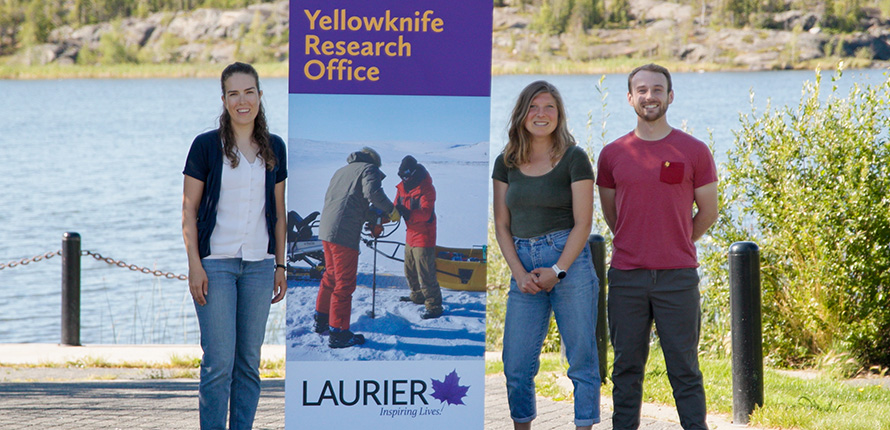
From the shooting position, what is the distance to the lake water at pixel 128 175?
13789 millimetres

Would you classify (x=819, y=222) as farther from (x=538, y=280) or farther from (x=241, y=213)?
(x=241, y=213)

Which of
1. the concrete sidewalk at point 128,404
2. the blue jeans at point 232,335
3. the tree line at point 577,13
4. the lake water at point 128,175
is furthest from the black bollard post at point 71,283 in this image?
the tree line at point 577,13

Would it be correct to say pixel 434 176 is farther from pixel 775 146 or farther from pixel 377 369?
pixel 775 146

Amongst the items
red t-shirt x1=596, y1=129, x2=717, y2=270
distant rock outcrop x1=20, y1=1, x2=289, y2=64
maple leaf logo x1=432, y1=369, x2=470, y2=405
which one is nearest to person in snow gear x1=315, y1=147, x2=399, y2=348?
maple leaf logo x1=432, y1=369, x2=470, y2=405

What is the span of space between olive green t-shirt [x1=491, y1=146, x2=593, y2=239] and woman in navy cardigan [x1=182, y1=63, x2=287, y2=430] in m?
1.12

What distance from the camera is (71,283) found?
8.85 metres

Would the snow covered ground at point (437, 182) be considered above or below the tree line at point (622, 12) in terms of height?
below

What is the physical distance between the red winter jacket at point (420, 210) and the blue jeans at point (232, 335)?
67 centimetres

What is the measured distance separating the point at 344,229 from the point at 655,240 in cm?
148

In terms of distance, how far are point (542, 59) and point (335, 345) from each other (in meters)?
40.8

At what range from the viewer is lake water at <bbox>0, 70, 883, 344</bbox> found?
13.8 meters

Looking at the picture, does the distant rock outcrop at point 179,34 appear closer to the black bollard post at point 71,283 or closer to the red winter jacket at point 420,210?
the black bollard post at point 71,283

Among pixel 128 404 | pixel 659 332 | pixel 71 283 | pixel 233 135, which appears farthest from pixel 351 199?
pixel 71 283

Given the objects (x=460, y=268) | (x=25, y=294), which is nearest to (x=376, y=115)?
(x=460, y=268)
